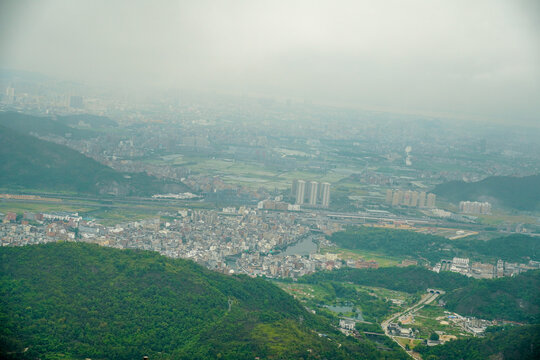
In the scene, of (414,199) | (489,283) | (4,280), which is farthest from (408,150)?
(4,280)

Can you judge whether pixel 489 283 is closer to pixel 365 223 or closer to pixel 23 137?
pixel 365 223

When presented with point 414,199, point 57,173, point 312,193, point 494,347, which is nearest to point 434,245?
point 312,193

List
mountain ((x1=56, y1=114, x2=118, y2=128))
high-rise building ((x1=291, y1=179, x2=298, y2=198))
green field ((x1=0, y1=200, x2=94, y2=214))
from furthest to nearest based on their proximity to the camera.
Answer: mountain ((x1=56, y1=114, x2=118, y2=128)), high-rise building ((x1=291, y1=179, x2=298, y2=198)), green field ((x1=0, y1=200, x2=94, y2=214))

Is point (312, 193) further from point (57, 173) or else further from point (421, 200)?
point (57, 173)

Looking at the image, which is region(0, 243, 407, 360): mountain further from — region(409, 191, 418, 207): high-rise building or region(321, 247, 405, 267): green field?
region(409, 191, 418, 207): high-rise building

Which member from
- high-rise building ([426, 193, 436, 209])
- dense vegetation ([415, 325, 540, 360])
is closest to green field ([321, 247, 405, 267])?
dense vegetation ([415, 325, 540, 360])
